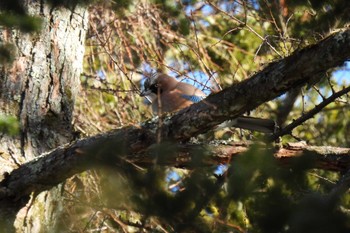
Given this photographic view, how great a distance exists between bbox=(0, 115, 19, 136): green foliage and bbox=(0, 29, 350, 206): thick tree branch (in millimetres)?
227

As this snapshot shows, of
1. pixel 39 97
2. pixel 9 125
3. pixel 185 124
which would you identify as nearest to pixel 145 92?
pixel 39 97

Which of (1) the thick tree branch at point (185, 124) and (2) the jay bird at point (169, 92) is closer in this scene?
(1) the thick tree branch at point (185, 124)

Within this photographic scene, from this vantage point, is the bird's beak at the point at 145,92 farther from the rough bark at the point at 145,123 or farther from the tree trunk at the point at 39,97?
the rough bark at the point at 145,123

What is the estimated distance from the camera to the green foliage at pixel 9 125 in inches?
160

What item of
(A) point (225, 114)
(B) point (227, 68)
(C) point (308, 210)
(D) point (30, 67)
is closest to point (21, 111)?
(D) point (30, 67)

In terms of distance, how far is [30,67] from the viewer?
177 inches

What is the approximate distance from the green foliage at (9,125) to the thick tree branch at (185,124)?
0.75 ft

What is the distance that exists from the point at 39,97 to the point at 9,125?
1.46ft

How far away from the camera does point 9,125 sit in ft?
13.3

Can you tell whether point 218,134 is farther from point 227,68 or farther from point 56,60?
point 56,60

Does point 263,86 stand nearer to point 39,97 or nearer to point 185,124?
point 185,124

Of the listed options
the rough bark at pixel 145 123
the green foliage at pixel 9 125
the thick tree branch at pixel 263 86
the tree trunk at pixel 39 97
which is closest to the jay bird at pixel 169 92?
the tree trunk at pixel 39 97

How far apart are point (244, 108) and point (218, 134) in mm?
3389

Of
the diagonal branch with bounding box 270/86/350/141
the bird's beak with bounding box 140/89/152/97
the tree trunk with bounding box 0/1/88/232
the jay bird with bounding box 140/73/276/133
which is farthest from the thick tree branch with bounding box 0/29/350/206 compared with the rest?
the bird's beak with bounding box 140/89/152/97
